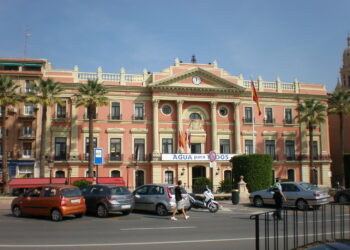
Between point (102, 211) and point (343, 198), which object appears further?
point (343, 198)

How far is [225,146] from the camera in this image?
4475 cm

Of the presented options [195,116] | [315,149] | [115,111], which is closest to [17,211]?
[115,111]

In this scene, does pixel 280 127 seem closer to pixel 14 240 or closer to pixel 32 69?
pixel 32 69

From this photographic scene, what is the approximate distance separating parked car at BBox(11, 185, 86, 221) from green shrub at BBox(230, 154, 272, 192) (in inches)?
606

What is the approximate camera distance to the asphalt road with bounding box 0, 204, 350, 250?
1020 centimetres

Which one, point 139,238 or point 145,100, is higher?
point 145,100

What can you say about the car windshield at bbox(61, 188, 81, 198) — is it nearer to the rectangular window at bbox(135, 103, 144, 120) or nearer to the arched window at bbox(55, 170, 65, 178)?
the arched window at bbox(55, 170, 65, 178)

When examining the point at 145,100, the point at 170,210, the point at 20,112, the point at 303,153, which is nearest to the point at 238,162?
the point at 170,210

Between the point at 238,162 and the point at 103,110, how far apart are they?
1855 centimetres

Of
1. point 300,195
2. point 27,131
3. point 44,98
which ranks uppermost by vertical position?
point 44,98

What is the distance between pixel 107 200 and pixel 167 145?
26.0 metres

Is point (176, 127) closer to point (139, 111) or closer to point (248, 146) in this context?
point (139, 111)

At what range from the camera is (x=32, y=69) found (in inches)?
1652

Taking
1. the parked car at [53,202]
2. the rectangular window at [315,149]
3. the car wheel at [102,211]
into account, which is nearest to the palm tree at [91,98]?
the car wheel at [102,211]
